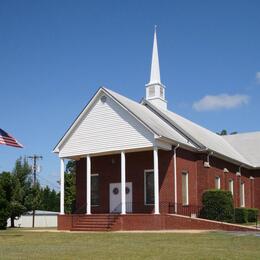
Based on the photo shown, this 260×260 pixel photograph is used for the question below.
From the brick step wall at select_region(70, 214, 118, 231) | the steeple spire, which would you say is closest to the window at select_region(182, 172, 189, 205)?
the brick step wall at select_region(70, 214, 118, 231)

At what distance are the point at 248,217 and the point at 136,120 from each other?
1223 centimetres

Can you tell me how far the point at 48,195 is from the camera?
7969 cm

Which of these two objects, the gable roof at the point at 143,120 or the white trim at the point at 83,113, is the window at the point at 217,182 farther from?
the white trim at the point at 83,113

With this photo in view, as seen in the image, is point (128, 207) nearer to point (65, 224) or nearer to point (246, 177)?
point (65, 224)

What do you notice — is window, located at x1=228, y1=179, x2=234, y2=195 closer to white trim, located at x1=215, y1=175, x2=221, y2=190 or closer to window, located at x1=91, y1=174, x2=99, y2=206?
white trim, located at x1=215, y1=175, x2=221, y2=190

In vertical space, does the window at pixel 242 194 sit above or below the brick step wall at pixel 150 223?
above

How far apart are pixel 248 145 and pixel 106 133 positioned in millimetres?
19739

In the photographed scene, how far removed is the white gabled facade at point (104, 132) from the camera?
2789 cm

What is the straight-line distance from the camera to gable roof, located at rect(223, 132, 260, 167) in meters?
42.5

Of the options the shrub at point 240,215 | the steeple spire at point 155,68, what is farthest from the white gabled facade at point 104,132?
the shrub at point 240,215

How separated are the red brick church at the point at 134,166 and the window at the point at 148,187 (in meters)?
0.06

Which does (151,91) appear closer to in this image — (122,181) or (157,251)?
(122,181)

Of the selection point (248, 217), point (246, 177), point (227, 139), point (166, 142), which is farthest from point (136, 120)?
point (227, 139)

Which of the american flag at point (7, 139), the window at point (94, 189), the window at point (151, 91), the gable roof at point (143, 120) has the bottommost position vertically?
the window at point (94, 189)
